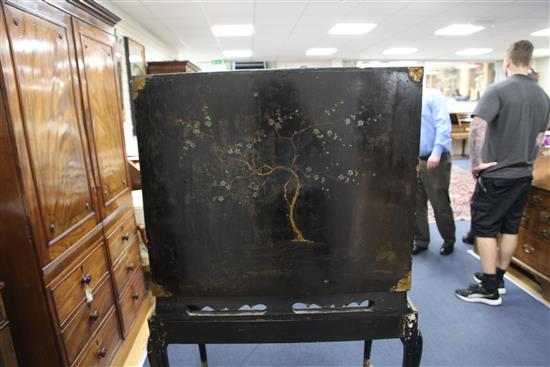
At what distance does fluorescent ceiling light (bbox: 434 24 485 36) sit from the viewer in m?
6.62

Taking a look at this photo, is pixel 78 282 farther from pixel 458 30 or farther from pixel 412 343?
pixel 458 30

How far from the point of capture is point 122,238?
208 centimetres

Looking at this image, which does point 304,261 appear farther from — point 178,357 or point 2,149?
point 178,357

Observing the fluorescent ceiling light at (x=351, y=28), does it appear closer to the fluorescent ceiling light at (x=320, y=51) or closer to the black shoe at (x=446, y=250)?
the fluorescent ceiling light at (x=320, y=51)

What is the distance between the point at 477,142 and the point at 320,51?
314 inches

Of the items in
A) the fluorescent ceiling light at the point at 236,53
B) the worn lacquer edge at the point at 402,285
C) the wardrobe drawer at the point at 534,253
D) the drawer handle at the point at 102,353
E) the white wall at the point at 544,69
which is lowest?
the drawer handle at the point at 102,353

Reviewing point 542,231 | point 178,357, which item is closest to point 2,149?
point 178,357

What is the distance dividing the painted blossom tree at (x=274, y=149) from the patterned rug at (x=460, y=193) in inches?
141

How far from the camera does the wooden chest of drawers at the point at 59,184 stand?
1.19m

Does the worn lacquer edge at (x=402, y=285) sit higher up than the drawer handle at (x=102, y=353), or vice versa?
the worn lacquer edge at (x=402, y=285)

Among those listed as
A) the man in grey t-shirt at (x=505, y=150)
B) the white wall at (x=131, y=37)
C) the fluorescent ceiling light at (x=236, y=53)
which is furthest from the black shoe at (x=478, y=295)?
the fluorescent ceiling light at (x=236, y=53)

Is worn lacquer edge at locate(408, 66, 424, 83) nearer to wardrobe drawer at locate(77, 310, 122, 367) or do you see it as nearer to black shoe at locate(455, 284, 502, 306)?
wardrobe drawer at locate(77, 310, 122, 367)

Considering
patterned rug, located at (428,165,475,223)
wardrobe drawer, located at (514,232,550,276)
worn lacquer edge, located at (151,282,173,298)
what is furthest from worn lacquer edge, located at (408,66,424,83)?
patterned rug, located at (428,165,475,223)

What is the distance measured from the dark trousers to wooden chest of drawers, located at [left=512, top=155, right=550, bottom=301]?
1.83 ft
